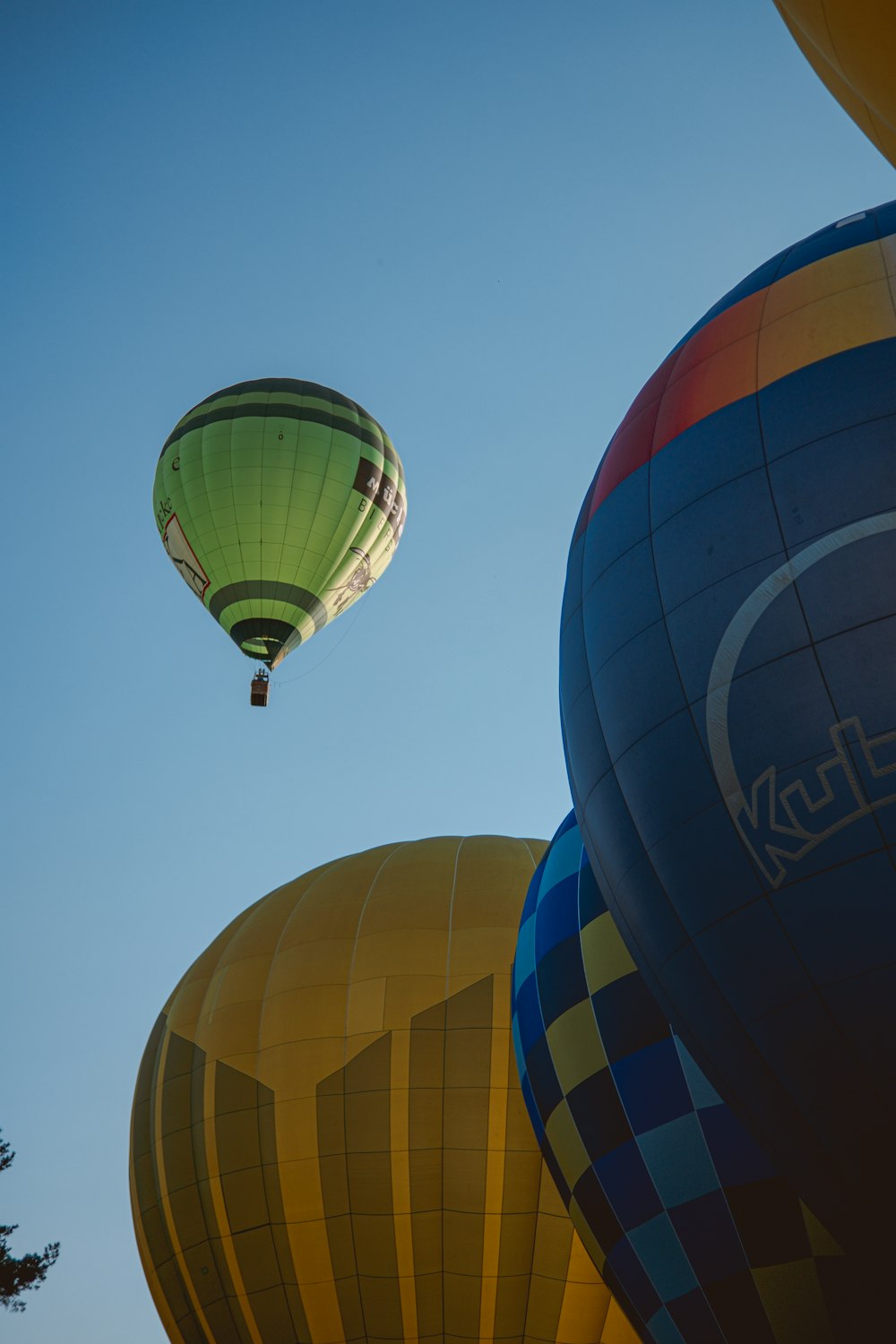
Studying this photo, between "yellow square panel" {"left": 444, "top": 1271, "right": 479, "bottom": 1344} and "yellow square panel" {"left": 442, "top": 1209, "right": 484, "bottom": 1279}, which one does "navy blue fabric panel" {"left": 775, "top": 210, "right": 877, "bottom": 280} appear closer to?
"yellow square panel" {"left": 442, "top": 1209, "right": 484, "bottom": 1279}

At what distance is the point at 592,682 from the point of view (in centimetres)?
647

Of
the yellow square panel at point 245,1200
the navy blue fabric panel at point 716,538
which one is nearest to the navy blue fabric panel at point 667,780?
the navy blue fabric panel at point 716,538

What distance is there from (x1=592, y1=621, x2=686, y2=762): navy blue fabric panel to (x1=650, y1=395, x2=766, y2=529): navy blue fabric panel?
57 cm

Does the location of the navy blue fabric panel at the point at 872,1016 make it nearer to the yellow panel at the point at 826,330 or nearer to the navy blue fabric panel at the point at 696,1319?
the navy blue fabric panel at the point at 696,1319

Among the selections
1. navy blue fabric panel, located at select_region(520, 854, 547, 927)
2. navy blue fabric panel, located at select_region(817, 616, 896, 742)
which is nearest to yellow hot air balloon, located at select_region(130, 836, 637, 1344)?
navy blue fabric panel, located at select_region(520, 854, 547, 927)

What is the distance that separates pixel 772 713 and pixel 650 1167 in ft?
10.2

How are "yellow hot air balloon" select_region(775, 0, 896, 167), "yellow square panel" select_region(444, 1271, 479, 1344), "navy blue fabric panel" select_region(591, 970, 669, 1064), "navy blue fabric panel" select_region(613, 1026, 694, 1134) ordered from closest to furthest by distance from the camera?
"yellow hot air balloon" select_region(775, 0, 896, 167) → "navy blue fabric panel" select_region(613, 1026, 694, 1134) → "navy blue fabric panel" select_region(591, 970, 669, 1064) → "yellow square panel" select_region(444, 1271, 479, 1344)

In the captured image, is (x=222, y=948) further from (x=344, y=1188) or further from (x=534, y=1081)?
(x=534, y=1081)

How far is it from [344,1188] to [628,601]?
21.4ft

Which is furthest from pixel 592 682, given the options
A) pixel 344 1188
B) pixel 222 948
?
pixel 222 948

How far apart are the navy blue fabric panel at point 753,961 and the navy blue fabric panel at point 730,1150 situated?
4.92ft

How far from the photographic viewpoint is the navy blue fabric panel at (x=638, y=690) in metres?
5.94

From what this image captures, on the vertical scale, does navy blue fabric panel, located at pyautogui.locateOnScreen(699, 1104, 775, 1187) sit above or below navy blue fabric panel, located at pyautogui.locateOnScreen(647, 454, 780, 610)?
below

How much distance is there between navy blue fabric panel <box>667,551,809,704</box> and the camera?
5469mm
